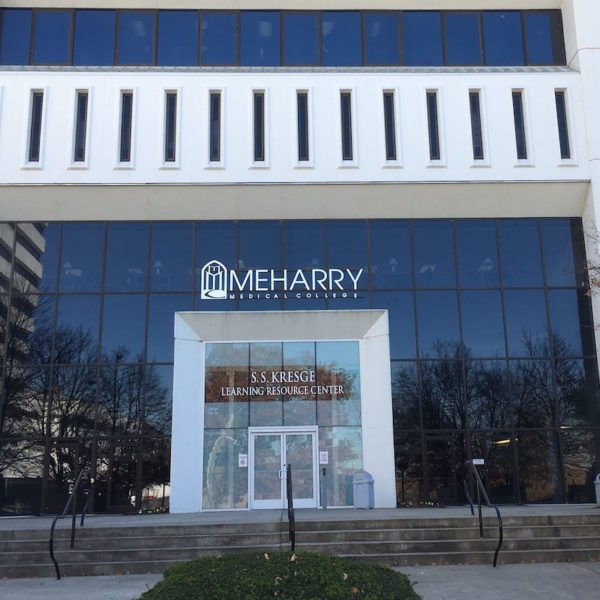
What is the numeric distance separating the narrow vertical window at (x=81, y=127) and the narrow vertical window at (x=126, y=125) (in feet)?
3.68

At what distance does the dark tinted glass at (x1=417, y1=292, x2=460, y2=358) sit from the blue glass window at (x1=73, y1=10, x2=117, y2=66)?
1237cm

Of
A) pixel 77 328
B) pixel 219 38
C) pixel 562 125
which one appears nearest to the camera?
pixel 77 328

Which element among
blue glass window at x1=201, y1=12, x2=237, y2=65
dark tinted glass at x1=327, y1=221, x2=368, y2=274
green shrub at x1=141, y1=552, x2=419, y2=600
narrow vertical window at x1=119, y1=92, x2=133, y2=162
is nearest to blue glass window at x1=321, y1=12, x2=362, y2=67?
blue glass window at x1=201, y1=12, x2=237, y2=65

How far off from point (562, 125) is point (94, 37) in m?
14.9

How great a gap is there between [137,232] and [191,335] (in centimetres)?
376

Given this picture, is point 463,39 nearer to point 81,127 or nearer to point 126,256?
point 81,127

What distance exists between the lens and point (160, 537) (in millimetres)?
12352

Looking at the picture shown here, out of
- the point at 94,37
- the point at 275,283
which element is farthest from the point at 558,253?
the point at 94,37

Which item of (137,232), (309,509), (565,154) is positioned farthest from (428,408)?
(137,232)

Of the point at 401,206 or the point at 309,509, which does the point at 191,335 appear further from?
the point at 401,206

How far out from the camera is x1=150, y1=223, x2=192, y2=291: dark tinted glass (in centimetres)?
1994

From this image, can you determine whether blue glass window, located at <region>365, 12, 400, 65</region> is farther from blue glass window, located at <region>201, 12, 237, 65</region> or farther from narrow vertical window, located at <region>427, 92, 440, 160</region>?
blue glass window, located at <region>201, 12, 237, 65</region>

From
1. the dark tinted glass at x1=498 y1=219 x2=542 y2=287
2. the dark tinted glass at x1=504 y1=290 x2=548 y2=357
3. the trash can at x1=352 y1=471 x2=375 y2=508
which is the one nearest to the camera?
the trash can at x1=352 y1=471 x2=375 y2=508

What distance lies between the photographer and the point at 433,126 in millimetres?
20562
